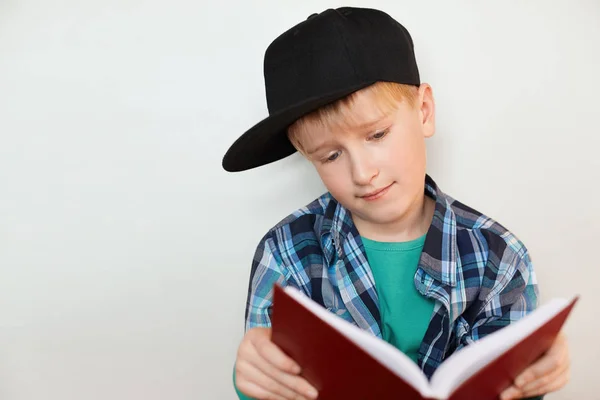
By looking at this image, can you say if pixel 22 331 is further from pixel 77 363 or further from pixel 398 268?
pixel 398 268

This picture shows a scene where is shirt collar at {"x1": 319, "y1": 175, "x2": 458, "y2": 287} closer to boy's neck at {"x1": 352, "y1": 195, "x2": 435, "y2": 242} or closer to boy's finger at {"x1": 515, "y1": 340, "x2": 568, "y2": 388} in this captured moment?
boy's neck at {"x1": 352, "y1": 195, "x2": 435, "y2": 242}

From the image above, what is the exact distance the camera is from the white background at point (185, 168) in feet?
3.26

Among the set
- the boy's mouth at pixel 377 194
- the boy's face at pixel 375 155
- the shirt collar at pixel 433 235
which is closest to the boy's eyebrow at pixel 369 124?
the boy's face at pixel 375 155

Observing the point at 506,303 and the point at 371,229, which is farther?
the point at 371,229

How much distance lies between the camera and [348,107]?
77cm

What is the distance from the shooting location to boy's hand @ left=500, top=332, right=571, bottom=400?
27.5 inches

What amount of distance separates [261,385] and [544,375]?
39 cm

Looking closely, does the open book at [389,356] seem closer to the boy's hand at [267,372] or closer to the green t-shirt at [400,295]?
the boy's hand at [267,372]

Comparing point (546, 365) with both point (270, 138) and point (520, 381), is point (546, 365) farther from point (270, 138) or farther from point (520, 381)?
point (270, 138)

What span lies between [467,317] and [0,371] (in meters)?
0.99

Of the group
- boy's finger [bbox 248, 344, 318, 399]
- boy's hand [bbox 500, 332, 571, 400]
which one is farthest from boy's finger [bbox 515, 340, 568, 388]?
boy's finger [bbox 248, 344, 318, 399]

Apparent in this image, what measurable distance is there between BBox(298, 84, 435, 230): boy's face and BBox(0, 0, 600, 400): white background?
0.23 metres

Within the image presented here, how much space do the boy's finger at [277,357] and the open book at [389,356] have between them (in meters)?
0.05

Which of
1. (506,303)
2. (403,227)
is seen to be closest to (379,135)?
(403,227)
